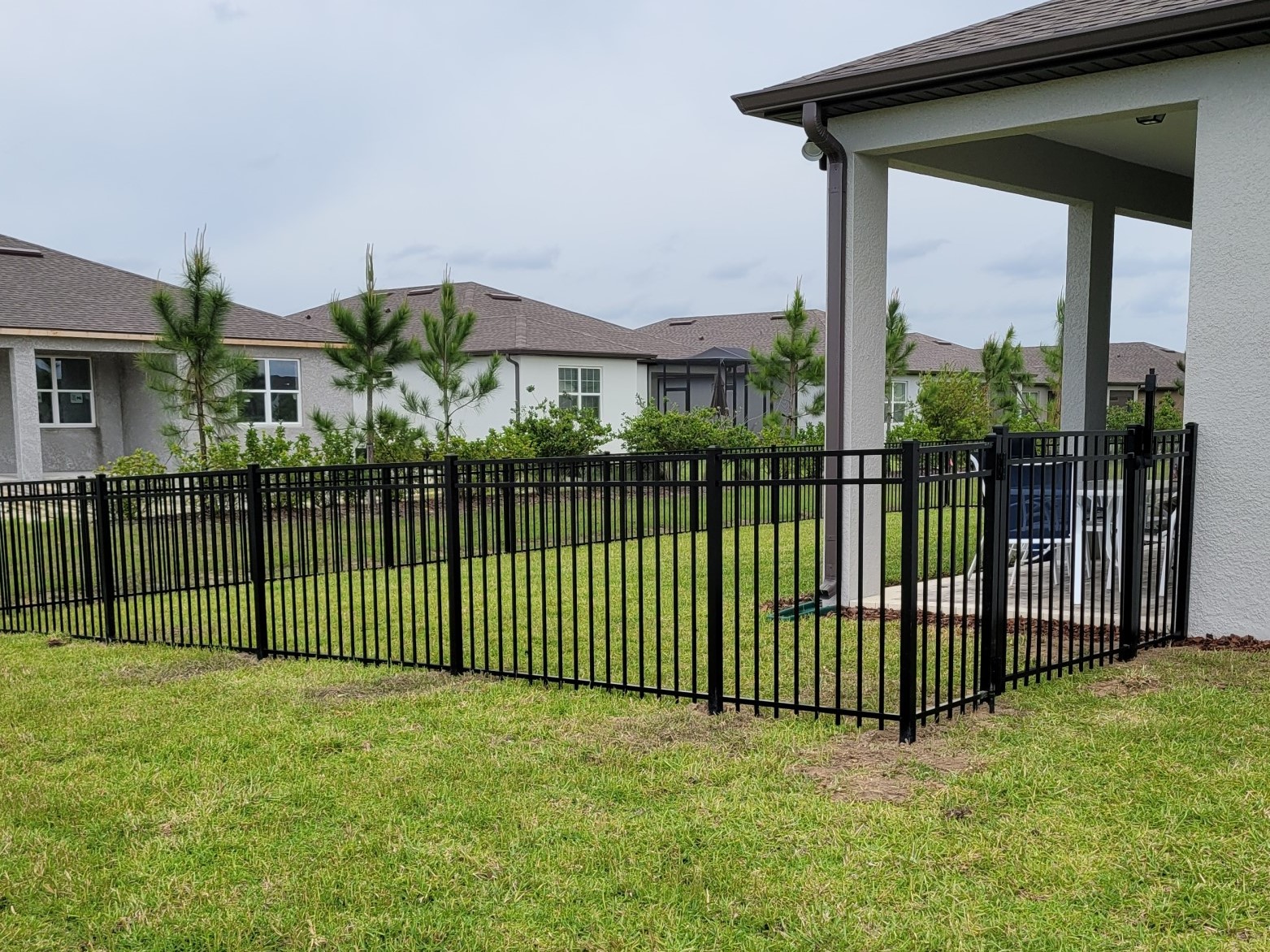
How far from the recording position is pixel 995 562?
201 inches

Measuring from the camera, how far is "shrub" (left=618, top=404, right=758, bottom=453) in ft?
66.8

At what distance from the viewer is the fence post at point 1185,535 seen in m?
6.52

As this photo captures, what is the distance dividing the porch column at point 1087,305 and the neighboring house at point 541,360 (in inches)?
572

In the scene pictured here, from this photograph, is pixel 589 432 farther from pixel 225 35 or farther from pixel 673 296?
pixel 673 296

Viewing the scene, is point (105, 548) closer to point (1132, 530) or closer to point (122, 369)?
point (1132, 530)

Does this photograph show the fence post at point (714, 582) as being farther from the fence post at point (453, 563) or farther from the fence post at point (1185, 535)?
the fence post at point (1185, 535)

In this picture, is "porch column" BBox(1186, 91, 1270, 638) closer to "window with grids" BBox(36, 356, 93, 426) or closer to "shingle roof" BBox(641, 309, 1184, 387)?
"window with grids" BBox(36, 356, 93, 426)

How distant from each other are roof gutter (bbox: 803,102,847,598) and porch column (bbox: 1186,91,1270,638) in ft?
7.56

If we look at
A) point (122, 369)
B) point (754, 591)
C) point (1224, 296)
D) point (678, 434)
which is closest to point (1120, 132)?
point (1224, 296)

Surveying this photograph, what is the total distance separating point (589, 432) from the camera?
1980cm

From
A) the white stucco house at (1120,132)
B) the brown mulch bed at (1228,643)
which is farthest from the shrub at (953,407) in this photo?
the brown mulch bed at (1228,643)

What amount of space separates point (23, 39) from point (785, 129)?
11.9 meters

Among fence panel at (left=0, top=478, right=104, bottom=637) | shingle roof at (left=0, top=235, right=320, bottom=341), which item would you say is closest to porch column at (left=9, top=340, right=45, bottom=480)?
shingle roof at (left=0, top=235, right=320, bottom=341)

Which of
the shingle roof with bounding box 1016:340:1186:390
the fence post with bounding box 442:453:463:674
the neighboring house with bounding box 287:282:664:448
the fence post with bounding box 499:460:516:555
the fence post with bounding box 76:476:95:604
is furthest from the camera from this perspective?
the shingle roof with bounding box 1016:340:1186:390
